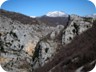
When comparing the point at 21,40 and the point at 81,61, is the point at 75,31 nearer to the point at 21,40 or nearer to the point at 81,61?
the point at 21,40

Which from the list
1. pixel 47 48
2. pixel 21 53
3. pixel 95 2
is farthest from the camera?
pixel 21 53

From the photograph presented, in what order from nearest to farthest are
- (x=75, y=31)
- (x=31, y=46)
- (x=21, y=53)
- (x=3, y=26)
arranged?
(x=75, y=31)
(x=21, y=53)
(x=31, y=46)
(x=3, y=26)

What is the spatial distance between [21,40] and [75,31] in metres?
8.10

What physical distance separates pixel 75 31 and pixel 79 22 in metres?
1.06

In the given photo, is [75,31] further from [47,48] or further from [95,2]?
[95,2]

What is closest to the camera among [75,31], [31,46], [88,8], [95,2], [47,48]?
[95,2]

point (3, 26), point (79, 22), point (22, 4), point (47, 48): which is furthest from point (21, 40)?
point (22, 4)

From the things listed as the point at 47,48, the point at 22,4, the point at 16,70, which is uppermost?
the point at 22,4

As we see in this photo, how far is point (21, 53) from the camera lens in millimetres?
25688

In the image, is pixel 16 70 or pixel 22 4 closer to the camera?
pixel 22 4

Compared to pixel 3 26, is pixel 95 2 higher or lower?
higher

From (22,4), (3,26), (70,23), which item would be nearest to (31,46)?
(3,26)

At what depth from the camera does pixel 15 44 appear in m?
27.1

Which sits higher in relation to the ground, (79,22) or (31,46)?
(79,22)
